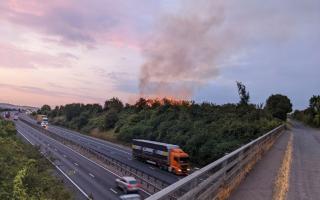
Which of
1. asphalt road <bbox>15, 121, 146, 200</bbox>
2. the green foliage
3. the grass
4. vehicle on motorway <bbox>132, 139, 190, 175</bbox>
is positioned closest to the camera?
the grass

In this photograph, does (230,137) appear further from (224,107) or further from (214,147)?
(224,107)

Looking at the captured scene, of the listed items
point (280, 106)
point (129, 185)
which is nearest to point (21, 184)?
point (129, 185)

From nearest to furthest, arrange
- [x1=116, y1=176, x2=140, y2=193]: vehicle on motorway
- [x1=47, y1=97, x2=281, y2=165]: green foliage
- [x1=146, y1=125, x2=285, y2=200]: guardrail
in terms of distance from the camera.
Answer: [x1=146, y1=125, x2=285, y2=200]: guardrail, [x1=116, y1=176, x2=140, y2=193]: vehicle on motorway, [x1=47, y1=97, x2=281, y2=165]: green foliage

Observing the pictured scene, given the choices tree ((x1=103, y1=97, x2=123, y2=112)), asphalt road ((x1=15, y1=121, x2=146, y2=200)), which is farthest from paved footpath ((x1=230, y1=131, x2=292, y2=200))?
tree ((x1=103, y1=97, x2=123, y2=112))

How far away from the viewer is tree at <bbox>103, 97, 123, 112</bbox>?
129 m

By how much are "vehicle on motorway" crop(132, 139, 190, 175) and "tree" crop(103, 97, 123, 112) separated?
7070cm

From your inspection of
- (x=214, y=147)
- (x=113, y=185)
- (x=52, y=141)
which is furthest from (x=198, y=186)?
(x=52, y=141)

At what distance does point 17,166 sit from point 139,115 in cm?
6934

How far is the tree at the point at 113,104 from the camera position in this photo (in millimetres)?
128775

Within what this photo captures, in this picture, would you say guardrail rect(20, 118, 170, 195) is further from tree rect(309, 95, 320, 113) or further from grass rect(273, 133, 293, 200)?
tree rect(309, 95, 320, 113)

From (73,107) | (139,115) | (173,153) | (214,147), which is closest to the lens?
(173,153)

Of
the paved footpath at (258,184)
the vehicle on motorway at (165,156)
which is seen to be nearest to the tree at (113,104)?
the vehicle on motorway at (165,156)

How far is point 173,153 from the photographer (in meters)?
45.6

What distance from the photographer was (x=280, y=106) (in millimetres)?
102250
